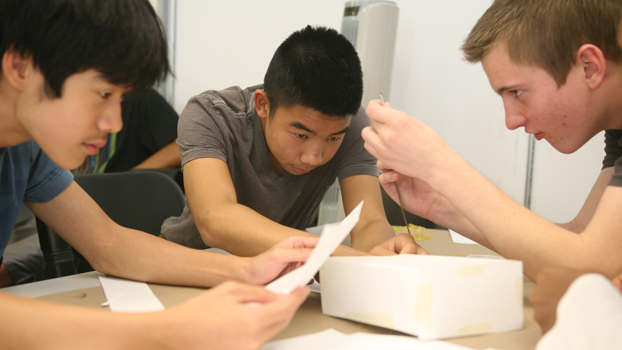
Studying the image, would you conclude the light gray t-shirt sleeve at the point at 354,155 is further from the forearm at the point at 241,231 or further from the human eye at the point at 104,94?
the human eye at the point at 104,94

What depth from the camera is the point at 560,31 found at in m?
0.85

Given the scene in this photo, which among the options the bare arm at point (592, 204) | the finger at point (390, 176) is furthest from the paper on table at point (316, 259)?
the bare arm at point (592, 204)

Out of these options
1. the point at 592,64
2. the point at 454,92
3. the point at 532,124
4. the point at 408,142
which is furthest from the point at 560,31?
the point at 454,92

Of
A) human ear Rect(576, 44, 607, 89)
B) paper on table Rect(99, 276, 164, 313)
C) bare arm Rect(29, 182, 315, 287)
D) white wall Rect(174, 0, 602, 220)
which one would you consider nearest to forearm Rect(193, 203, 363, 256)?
bare arm Rect(29, 182, 315, 287)

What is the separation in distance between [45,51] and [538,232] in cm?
80

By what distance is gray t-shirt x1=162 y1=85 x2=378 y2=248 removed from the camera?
50.8 inches

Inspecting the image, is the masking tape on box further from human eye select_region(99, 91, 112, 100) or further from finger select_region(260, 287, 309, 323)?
human eye select_region(99, 91, 112, 100)

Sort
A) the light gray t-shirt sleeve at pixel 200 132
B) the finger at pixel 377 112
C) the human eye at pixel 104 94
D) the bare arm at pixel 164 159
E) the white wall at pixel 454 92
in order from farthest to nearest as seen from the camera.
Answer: the bare arm at pixel 164 159 < the white wall at pixel 454 92 < the light gray t-shirt sleeve at pixel 200 132 < the finger at pixel 377 112 < the human eye at pixel 104 94

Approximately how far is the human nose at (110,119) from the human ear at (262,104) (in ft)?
1.85

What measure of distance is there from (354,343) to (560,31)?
2.26ft

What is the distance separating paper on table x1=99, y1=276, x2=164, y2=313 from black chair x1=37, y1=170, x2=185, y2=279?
47 centimetres

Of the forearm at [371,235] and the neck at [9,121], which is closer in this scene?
the neck at [9,121]

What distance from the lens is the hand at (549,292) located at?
56 cm

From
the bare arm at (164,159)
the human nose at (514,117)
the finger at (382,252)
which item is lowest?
the bare arm at (164,159)
